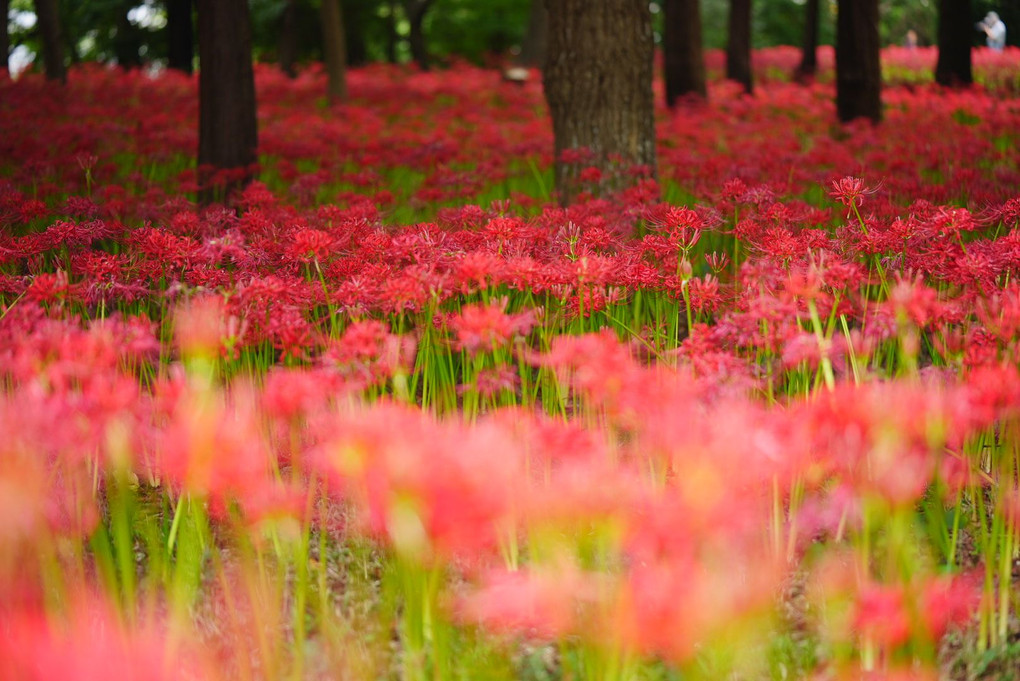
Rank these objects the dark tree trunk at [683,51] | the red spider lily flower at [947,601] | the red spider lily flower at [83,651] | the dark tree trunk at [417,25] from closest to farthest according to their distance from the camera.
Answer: the red spider lily flower at [83,651]
the red spider lily flower at [947,601]
the dark tree trunk at [683,51]
the dark tree trunk at [417,25]

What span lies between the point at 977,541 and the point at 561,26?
14.0 feet

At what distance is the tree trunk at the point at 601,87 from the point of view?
5641 millimetres

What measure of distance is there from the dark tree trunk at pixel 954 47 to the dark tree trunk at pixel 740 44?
299 cm

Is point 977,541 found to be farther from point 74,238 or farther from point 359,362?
point 74,238

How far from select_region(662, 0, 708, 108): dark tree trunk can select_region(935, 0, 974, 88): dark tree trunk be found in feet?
10.1

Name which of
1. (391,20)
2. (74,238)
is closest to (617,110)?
(74,238)

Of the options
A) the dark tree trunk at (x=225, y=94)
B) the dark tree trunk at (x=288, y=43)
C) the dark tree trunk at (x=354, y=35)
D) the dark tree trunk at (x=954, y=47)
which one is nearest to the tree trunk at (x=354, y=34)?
the dark tree trunk at (x=354, y=35)

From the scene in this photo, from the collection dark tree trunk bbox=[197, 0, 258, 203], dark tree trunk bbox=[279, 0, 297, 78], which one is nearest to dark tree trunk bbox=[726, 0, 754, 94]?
dark tree trunk bbox=[279, 0, 297, 78]

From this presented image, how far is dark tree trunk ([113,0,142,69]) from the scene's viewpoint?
16875mm

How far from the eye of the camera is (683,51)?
12164 mm

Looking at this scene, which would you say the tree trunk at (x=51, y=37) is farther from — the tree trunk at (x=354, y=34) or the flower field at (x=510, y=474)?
the flower field at (x=510, y=474)

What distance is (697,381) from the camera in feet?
7.07

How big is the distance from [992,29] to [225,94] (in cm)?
955

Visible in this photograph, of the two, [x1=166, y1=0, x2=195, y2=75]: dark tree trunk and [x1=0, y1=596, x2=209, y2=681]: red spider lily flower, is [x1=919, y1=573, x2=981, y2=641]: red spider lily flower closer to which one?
[x1=0, y1=596, x2=209, y2=681]: red spider lily flower
